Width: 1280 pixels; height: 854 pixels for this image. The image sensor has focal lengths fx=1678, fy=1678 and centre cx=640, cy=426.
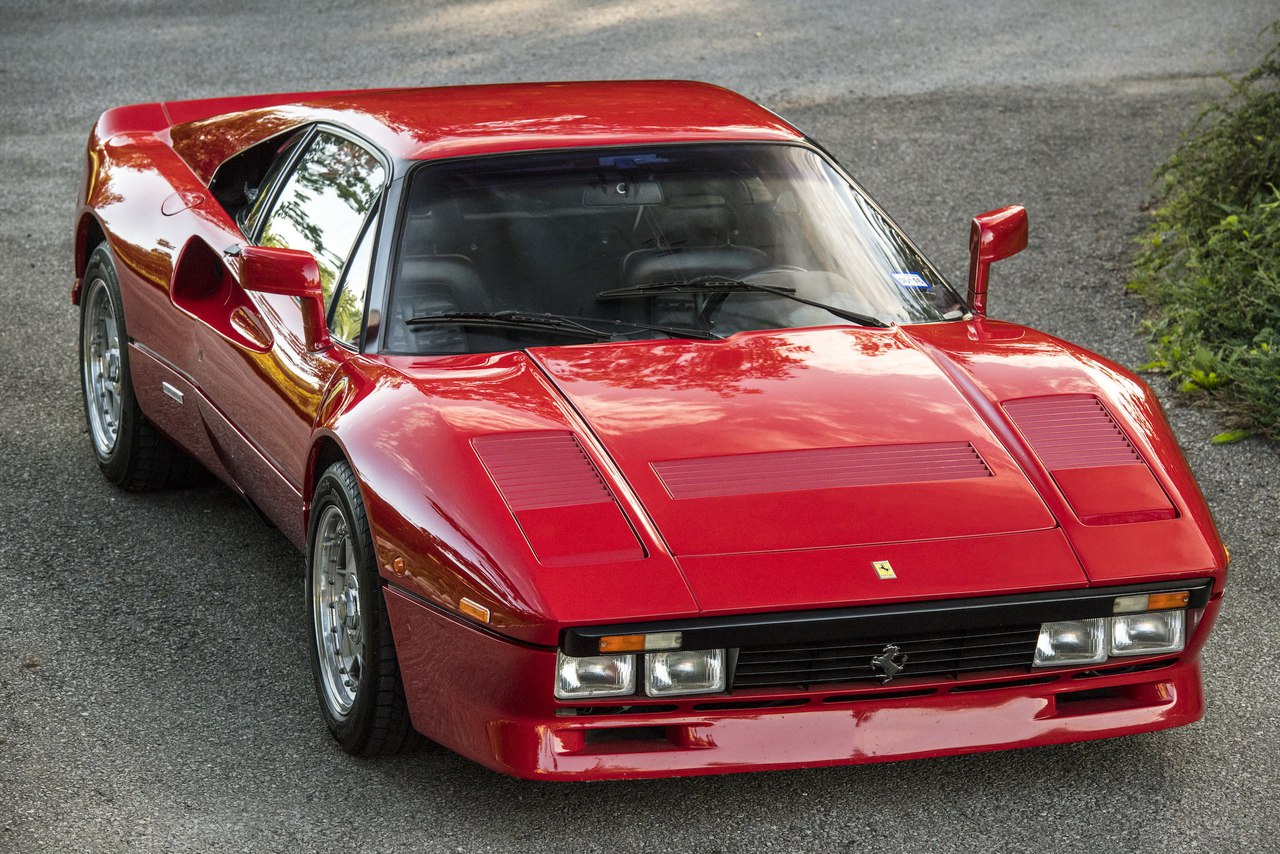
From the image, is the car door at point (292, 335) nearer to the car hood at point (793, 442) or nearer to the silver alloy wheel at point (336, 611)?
the silver alloy wheel at point (336, 611)

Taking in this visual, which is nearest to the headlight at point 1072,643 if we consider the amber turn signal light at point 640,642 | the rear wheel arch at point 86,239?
the amber turn signal light at point 640,642

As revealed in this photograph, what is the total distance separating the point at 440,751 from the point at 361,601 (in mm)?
431

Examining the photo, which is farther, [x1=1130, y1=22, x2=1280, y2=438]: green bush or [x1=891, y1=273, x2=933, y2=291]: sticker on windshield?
[x1=1130, y1=22, x2=1280, y2=438]: green bush

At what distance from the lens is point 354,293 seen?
164 inches

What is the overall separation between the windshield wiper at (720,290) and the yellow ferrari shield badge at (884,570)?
1104 millimetres

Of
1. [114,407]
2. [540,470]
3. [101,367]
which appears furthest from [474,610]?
[101,367]

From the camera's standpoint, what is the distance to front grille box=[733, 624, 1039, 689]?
3.22 m

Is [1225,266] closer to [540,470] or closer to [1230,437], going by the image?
[1230,437]

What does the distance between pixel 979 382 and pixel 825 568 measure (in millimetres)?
888

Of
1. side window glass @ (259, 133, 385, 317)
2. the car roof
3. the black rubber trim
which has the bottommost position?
the black rubber trim

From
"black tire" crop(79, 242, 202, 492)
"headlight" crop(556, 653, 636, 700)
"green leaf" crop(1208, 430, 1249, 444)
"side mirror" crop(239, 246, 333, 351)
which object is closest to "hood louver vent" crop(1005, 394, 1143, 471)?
"headlight" crop(556, 653, 636, 700)

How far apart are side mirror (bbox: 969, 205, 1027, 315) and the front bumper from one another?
1.39 meters

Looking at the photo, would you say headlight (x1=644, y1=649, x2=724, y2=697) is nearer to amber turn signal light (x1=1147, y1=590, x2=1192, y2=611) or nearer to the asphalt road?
the asphalt road

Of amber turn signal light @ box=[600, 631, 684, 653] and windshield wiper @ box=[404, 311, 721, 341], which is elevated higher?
windshield wiper @ box=[404, 311, 721, 341]
